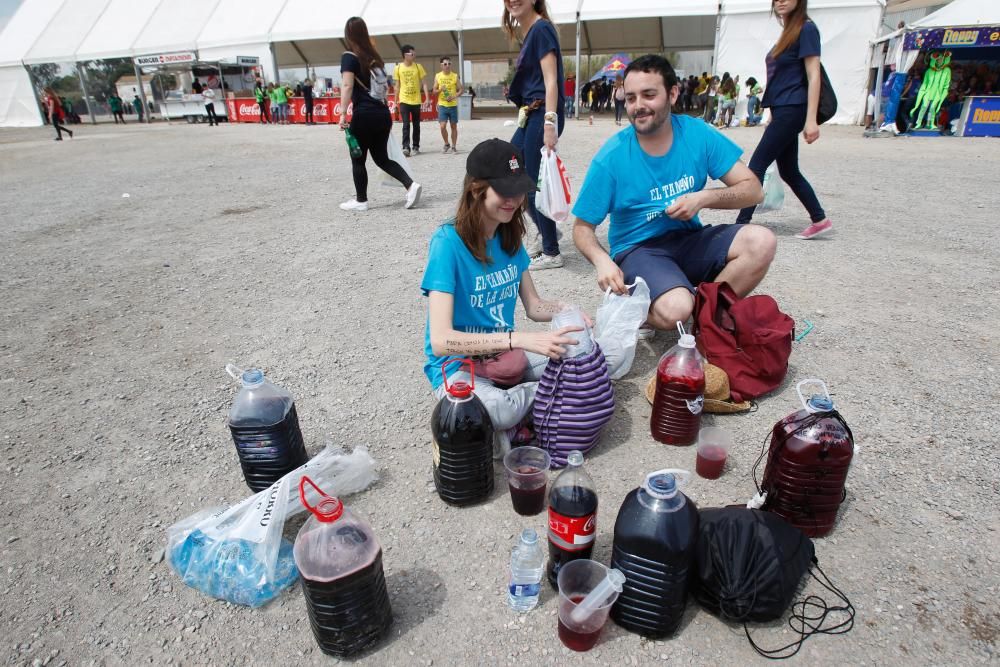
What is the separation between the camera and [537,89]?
457 centimetres

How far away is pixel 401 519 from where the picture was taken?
7.47ft

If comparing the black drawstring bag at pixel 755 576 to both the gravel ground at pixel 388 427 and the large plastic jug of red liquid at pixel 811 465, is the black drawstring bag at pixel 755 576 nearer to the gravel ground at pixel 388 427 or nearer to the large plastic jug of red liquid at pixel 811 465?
the gravel ground at pixel 388 427

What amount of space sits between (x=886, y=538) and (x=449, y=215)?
5484mm

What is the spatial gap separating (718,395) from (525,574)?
59.8 inches

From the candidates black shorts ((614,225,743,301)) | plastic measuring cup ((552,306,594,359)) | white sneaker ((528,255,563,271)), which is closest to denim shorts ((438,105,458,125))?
white sneaker ((528,255,563,271))

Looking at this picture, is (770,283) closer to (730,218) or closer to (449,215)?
(730,218)

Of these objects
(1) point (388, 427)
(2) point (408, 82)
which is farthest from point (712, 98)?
(1) point (388, 427)

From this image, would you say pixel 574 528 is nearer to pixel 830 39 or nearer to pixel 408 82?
pixel 408 82

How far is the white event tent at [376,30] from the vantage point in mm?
18781

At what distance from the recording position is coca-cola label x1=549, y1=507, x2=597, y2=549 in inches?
71.7

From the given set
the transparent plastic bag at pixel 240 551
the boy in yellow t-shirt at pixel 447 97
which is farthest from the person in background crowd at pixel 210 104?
the transparent plastic bag at pixel 240 551

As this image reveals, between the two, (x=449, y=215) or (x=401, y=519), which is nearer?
(x=401, y=519)

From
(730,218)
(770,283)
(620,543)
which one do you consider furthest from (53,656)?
(730,218)

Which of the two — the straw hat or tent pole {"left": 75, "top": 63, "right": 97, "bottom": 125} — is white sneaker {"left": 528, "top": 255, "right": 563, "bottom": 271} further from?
tent pole {"left": 75, "top": 63, "right": 97, "bottom": 125}
